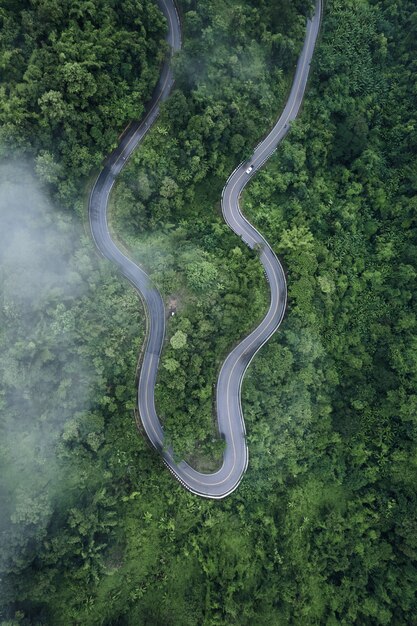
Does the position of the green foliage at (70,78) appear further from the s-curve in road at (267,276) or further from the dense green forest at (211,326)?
the s-curve in road at (267,276)

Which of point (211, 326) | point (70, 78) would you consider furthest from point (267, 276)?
point (70, 78)

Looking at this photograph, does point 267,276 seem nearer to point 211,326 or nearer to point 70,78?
point 211,326

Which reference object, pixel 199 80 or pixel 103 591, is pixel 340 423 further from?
pixel 199 80

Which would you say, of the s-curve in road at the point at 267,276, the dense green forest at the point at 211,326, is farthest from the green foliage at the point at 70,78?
the s-curve in road at the point at 267,276

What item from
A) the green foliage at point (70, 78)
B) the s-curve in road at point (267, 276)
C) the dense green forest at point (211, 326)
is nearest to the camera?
the green foliage at point (70, 78)

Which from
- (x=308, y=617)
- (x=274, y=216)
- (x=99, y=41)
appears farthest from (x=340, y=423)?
(x=99, y=41)
